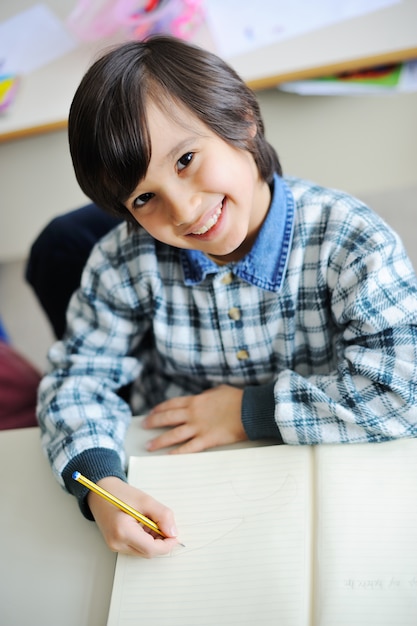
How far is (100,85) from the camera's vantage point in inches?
25.0

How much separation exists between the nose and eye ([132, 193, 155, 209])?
0.11 feet

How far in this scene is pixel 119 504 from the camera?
0.62m

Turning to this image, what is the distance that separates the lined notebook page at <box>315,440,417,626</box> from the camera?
1.77 feet

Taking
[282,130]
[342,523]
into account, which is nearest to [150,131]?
[342,523]

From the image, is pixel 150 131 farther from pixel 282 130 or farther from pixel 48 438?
pixel 282 130

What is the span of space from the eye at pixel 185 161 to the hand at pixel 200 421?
32 centimetres

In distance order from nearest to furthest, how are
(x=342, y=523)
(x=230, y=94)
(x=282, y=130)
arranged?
(x=342, y=523) < (x=230, y=94) < (x=282, y=130)

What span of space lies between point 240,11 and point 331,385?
2.78 ft

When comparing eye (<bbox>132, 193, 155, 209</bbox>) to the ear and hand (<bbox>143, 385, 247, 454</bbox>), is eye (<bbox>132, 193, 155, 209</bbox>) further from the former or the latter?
hand (<bbox>143, 385, 247, 454</bbox>)

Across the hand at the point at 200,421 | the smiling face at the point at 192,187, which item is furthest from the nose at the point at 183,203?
the hand at the point at 200,421

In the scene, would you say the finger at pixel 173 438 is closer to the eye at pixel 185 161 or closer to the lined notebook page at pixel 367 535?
the lined notebook page at pixel 367 535

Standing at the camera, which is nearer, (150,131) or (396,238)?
(150,131)

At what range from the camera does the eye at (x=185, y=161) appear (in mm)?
655

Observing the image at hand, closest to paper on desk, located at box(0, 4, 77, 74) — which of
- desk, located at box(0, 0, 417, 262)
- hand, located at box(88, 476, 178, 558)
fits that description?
desk, located at box(0, 0, 417, 262)
